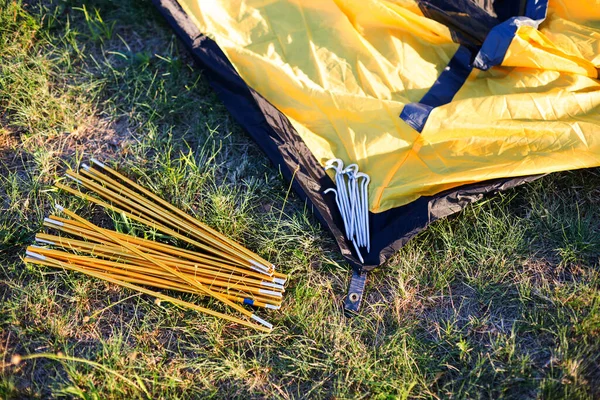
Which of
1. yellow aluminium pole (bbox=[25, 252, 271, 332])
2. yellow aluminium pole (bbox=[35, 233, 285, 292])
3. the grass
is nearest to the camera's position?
the grass

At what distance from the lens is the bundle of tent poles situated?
2594 millimetres

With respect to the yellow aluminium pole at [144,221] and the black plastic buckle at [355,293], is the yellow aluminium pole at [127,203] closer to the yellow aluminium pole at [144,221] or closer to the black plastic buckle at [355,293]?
the yellow aluminium pole at [144,221]

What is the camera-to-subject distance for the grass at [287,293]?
94.8 inches

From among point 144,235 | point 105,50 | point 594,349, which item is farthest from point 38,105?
point 594,349

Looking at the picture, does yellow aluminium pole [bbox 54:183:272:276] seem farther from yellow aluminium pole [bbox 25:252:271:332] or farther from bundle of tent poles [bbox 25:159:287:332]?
yellow aluminium pole [bbox 25:252:271:332]

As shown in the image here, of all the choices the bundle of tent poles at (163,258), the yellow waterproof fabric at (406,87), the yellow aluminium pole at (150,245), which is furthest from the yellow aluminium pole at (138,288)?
the yellow waterproof fabric at (406,87)

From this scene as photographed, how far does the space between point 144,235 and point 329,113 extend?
3.67 feet

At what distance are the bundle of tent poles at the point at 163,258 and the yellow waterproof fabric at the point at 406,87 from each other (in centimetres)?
68

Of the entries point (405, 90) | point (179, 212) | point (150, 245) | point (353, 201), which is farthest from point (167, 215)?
point (405, 90)

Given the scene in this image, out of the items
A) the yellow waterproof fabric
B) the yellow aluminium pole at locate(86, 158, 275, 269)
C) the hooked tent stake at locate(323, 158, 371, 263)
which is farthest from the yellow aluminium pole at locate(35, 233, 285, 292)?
the yellow waterproof fabric

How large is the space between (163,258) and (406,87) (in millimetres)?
1502

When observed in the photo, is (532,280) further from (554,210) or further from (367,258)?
(367,258)

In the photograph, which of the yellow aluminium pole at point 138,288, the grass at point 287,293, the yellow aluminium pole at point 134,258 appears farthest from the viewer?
the yellow aluminium pole at point 134,258

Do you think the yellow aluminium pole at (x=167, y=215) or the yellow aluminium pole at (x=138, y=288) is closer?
the yellow aluminium pole at (x=138, y=288)
